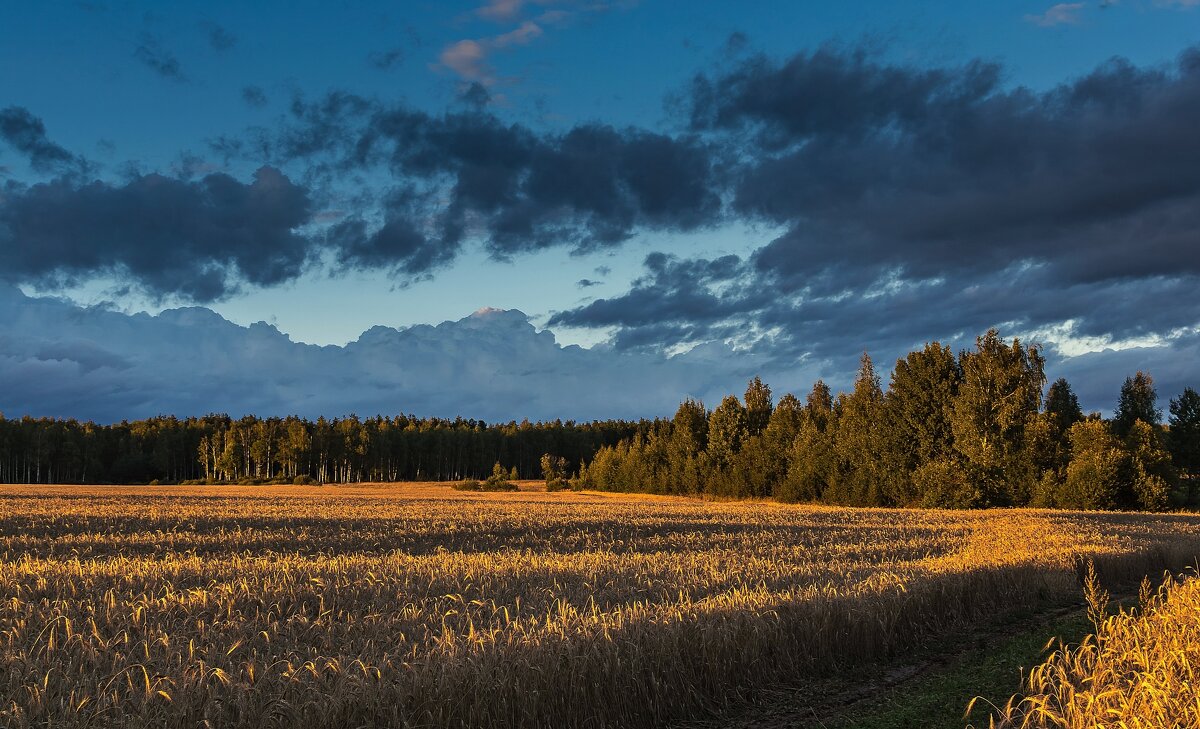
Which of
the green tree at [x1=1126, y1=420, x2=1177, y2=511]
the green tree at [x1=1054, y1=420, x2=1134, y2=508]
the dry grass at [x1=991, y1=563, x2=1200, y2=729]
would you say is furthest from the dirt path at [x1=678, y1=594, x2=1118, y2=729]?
the green tree at [x1=1126, y1=420, x2=1177, y2=511]

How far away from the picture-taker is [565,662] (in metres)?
8.56

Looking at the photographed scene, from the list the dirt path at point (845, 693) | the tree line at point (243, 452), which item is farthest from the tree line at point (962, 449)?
the tree line at point (243, 452)

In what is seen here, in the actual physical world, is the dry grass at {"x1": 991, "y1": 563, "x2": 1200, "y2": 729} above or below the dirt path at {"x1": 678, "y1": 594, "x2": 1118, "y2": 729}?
above

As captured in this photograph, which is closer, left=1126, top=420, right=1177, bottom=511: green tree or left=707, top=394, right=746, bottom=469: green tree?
left=1126, top=420, right=1177, bottom=511: green tree

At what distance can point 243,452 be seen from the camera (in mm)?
160125

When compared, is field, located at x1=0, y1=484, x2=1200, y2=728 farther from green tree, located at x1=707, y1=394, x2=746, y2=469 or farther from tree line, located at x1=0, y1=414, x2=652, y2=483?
tree line, located at x1=0, y1=414, x2=652, y2=483

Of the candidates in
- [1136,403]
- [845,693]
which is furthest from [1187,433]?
[845,693]

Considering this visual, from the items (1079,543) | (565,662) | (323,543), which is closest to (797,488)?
(1079,543)

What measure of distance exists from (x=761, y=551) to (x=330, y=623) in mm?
14889

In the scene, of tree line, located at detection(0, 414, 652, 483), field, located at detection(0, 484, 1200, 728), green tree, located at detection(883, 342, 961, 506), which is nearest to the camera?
field, located at detection(0, 484, 1200, 728)

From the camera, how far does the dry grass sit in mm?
6086

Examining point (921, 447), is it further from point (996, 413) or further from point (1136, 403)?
point (1136, 403)

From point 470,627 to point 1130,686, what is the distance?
7.02 metres

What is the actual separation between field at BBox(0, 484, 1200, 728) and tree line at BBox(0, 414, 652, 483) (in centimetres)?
12818
